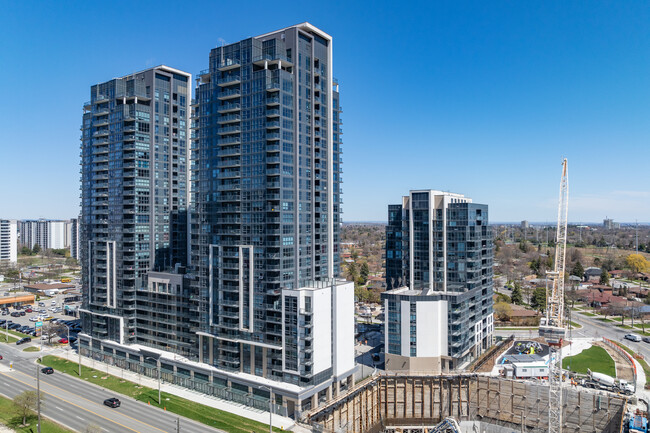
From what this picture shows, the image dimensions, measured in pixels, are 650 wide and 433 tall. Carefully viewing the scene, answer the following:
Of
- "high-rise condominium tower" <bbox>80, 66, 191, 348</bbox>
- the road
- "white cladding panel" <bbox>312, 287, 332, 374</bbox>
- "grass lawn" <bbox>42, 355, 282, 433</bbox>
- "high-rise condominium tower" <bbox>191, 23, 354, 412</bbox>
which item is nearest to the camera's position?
"grass lawn" <bbox>42, 355, 282, 433</bbox>

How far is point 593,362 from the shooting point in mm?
108438

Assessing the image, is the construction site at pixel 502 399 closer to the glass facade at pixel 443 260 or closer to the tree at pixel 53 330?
the glass facade at pixel 443 260

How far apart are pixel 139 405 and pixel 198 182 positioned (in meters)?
45.9

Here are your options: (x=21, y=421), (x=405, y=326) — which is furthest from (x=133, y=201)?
(x=405, y=326)

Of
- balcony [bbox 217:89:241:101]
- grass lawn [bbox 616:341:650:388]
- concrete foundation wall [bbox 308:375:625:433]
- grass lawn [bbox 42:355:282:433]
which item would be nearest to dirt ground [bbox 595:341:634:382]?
grass lawn [bbox 616:341:650:388]

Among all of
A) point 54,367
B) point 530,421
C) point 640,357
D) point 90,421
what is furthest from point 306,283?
point 640,357

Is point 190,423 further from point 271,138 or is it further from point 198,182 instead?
point 271,138

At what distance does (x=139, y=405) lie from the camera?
83312mm

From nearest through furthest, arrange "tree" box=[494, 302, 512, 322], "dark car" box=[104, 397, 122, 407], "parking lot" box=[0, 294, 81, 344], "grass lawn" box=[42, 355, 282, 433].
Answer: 1. "grass lawn" box=[42, 355, 282, 433]
2. "dark car" box=[104, 397, 122, 407]
3. "parking lot" box=[0, 294, 81, 344]
4. "tree" box=[494, 302, 512, 322]

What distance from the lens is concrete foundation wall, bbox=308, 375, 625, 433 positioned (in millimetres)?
88562

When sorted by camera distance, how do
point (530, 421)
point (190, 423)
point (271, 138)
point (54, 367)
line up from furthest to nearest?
point (54, 367)
point (530, 421)
point (271, 138)
point (190, 423)

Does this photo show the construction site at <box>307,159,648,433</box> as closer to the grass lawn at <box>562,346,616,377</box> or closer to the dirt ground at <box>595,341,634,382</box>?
the dirt ground at <box>595,341,634,382</box>

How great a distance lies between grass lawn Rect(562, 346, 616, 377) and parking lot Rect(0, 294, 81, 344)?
5392 inches

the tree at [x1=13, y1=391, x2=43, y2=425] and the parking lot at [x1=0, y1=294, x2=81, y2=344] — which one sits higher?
the tree at [x1=13, y1=391, x2=43, y2=425]
